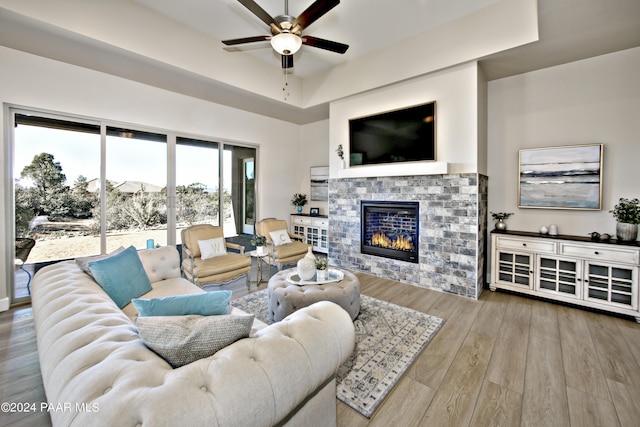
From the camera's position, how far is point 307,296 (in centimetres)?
250

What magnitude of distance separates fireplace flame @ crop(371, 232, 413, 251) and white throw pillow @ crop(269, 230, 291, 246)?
1.52 metres

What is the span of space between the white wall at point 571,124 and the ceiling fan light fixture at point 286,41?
123 inches

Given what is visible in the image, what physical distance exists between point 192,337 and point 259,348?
276 millimetres

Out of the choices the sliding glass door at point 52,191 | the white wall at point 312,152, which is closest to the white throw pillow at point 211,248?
the sliding glass door at point 52,191

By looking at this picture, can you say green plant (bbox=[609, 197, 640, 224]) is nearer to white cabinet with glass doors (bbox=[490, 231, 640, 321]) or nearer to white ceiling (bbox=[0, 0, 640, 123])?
white cabinet with glass doors (bbox=[490, 231, 640, 321])

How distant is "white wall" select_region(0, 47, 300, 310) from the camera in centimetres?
317

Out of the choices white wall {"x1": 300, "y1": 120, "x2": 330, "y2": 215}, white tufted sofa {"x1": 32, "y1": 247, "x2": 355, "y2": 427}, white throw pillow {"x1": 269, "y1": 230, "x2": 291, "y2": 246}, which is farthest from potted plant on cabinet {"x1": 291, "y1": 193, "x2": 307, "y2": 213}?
white tufted sofa {"x1": 32, "y1": 247, "x2": 355, "y2": 427}

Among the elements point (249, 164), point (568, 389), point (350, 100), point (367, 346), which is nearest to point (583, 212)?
point (568, 389)

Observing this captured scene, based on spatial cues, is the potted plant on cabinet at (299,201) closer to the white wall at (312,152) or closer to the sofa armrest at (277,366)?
the white wall at (312,152)

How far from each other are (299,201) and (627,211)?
5.22 m

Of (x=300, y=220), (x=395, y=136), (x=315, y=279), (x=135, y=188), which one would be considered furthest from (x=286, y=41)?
(x=300, y=220)

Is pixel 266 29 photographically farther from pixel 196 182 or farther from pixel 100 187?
pixel 100 187

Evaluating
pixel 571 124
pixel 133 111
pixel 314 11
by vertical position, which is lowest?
pixel 571 124

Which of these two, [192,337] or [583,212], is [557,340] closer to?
[583,212]
